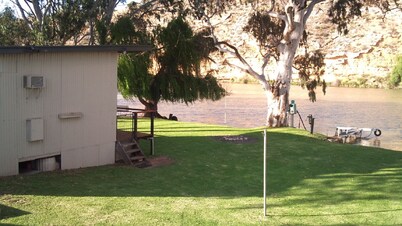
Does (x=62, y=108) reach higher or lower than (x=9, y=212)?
higher

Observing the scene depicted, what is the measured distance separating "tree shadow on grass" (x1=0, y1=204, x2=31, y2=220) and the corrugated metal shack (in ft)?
7.23

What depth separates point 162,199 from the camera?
9812 millimetres

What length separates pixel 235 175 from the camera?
12.4 meters

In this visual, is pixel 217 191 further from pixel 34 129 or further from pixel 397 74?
pixel 397 74

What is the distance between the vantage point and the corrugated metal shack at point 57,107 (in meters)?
10.5

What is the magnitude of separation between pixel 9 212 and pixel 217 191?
4.23 m

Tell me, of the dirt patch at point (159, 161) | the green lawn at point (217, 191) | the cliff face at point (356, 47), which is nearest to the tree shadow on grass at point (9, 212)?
the green lawn at point (217, 191)

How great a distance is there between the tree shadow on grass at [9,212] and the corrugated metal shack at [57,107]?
2205 millimetres

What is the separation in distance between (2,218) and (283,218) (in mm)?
4529

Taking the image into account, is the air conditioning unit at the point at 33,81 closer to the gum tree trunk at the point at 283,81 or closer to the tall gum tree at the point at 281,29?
the tall gum tree at the point at 281,29

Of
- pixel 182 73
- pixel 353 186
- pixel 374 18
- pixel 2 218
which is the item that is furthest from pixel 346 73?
pixel 2 218

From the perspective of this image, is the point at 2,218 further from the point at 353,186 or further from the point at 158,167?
the point at 353,186

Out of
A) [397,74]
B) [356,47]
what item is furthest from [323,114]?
[356,47]

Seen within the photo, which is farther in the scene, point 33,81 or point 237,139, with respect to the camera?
point 237,139
